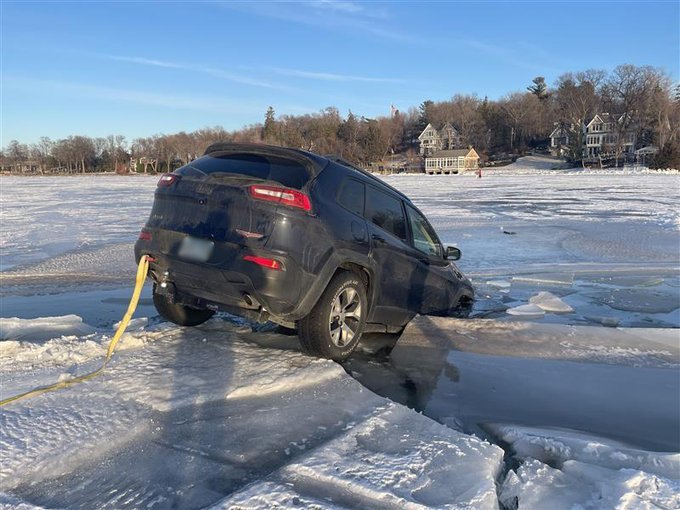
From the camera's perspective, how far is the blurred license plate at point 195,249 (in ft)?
15.4

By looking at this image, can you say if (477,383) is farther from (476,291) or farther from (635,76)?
(635,76)

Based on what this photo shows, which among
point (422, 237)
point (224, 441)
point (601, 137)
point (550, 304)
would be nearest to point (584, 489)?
point (224, 441)

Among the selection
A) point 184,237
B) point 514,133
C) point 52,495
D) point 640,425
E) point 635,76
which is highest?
point 635,76

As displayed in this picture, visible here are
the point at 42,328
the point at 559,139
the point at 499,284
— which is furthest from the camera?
the point at 559,139

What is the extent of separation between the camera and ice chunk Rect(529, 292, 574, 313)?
24.9 ft

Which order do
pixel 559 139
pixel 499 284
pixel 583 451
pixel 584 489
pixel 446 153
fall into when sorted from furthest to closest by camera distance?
pixel 559 139 → pixel 446 153 → pixel 499 284 → pixel 583 451 → pixel 584 489

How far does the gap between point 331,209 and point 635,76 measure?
11279 centimetres

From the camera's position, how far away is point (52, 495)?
2895mm

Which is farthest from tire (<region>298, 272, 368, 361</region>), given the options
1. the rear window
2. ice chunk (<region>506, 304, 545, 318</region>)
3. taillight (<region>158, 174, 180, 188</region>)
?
ice chunk (<region>506, 304, 545, 318</region>)

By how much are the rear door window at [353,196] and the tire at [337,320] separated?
0.63 meters

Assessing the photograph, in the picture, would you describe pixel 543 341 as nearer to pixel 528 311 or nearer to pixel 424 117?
pixel 528 311

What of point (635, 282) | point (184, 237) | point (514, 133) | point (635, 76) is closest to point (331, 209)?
point (184, 237)

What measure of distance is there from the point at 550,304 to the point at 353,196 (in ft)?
12.1

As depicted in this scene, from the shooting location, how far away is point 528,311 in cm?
751
